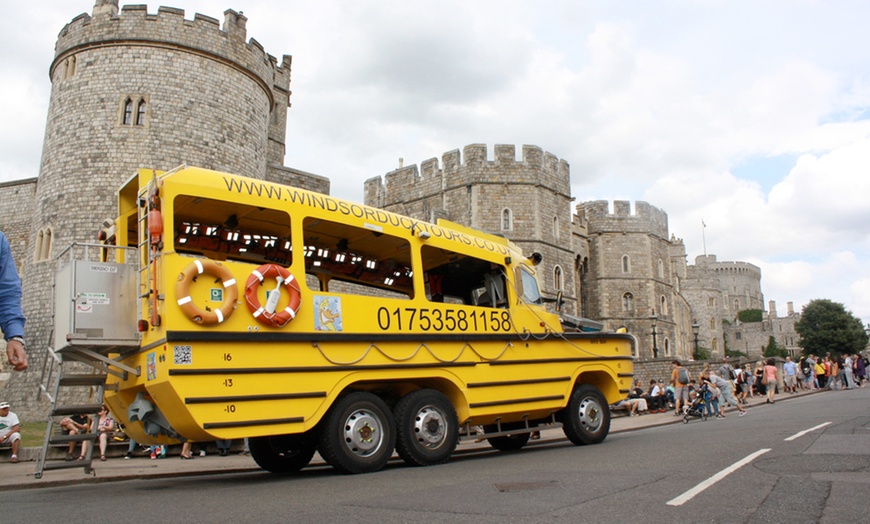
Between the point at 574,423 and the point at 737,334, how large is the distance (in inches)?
3881

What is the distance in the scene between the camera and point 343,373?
771 centimetres

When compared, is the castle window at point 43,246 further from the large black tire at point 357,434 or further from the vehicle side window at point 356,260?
the large black tire at point 357,434

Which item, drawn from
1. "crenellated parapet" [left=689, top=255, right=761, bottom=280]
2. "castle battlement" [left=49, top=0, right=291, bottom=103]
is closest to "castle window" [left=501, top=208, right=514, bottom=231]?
"castle battlement" [left=49, top=0, right=291, bottom=103]

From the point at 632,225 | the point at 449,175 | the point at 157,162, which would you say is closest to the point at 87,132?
the point at 157,162

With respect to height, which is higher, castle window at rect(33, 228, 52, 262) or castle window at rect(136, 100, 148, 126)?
castle window at rect(136, 100, 148, 126)

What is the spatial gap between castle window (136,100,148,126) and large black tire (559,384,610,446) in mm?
15660

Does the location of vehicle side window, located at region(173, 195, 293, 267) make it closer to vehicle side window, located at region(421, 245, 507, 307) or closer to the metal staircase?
the metal staircase

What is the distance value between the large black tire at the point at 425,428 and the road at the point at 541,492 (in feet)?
0.67

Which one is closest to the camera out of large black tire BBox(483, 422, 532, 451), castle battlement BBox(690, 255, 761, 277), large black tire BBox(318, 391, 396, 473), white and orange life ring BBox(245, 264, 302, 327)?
white and orange life ring BBox(245, 264, 302, 327)

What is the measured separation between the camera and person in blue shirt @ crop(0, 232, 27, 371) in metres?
4.85

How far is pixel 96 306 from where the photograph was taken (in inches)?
279

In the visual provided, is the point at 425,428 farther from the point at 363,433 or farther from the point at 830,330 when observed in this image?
the point at 830,330

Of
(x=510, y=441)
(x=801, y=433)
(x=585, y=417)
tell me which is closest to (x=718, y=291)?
(x=801, y=433)

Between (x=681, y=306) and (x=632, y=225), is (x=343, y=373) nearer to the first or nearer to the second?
(x=632, y=225)
